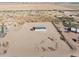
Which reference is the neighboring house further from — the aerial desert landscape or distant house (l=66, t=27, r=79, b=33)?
distant house (l=66, t=27, r=79, b=33)

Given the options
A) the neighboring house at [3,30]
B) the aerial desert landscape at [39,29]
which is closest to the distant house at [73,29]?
the aerial desert landscape at [39,29]

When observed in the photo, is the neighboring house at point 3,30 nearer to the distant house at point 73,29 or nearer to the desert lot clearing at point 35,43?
the desert lot clearing at point 35,43

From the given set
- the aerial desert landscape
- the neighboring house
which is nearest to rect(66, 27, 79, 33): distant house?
the aerial desert landscape

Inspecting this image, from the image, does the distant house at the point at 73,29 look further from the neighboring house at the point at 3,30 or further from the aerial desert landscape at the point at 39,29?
the neighboring house at the point at 3,30

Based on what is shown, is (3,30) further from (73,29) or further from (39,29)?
(73,29)

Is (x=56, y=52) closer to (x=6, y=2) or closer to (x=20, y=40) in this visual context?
(x=20, y=40)

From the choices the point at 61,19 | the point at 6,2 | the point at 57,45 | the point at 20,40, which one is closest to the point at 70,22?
the point at 61,19

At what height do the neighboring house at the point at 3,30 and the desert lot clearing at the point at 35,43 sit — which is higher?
the neighboring house at the point at 3,30

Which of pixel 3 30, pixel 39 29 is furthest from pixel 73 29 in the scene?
pixel 3 30
